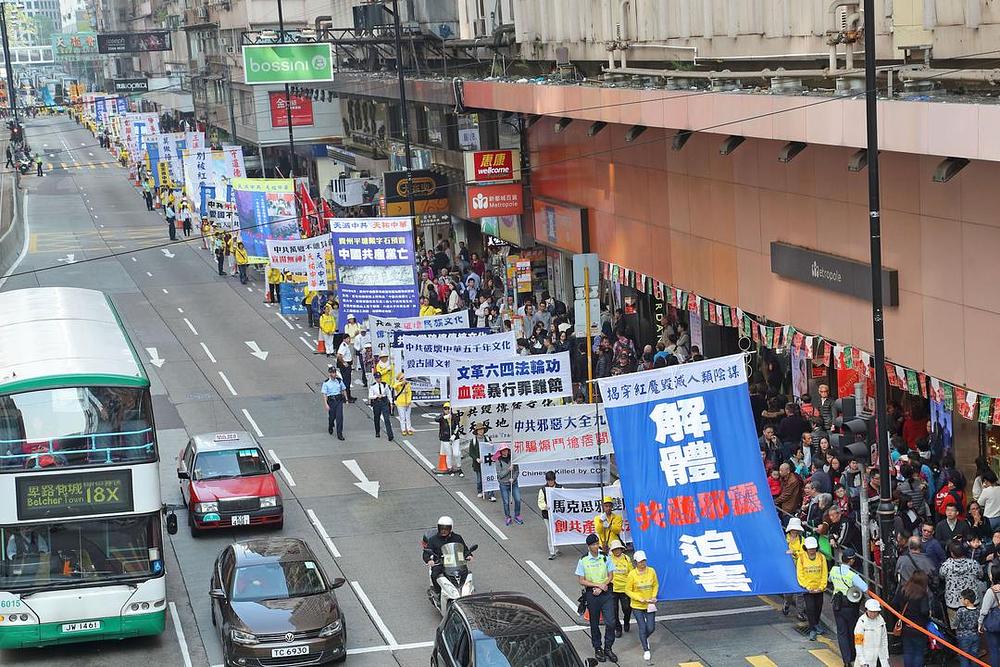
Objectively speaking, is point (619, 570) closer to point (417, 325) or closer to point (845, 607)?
point (845, 607)

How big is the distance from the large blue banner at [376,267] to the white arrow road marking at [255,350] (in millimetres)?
7295

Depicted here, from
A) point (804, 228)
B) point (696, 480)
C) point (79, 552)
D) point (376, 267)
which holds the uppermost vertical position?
point (804, 228)

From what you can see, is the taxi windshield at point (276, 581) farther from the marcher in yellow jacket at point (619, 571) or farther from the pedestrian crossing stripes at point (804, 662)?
the pedestrian crossing stripes at point (804, 662)

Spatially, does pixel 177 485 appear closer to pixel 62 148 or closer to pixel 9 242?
pixel 9 242

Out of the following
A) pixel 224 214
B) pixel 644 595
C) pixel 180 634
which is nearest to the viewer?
pixel 644 595

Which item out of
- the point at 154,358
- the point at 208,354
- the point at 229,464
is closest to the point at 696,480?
the point at 229,464

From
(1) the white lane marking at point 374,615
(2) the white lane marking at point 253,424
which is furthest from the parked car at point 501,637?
(2) the white lane marking at point 253,424

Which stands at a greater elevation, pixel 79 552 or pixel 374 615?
pixel 79 552

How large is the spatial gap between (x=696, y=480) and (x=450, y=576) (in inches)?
157

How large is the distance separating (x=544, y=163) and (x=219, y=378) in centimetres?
1126

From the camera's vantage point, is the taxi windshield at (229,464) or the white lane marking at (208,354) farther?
the white lane marking at (208,354)

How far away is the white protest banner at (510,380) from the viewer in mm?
25234

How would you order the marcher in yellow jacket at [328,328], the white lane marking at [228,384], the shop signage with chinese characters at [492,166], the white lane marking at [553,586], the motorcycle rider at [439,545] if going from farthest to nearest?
the shop signage with chinese characters at [492,166]
the marcher in yellow jacket at [328,328]
the white lane marking at [228,384]
the white lane marking at [553,586]
the motorcycle rider at [439,545]

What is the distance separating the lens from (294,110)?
7688 cm
